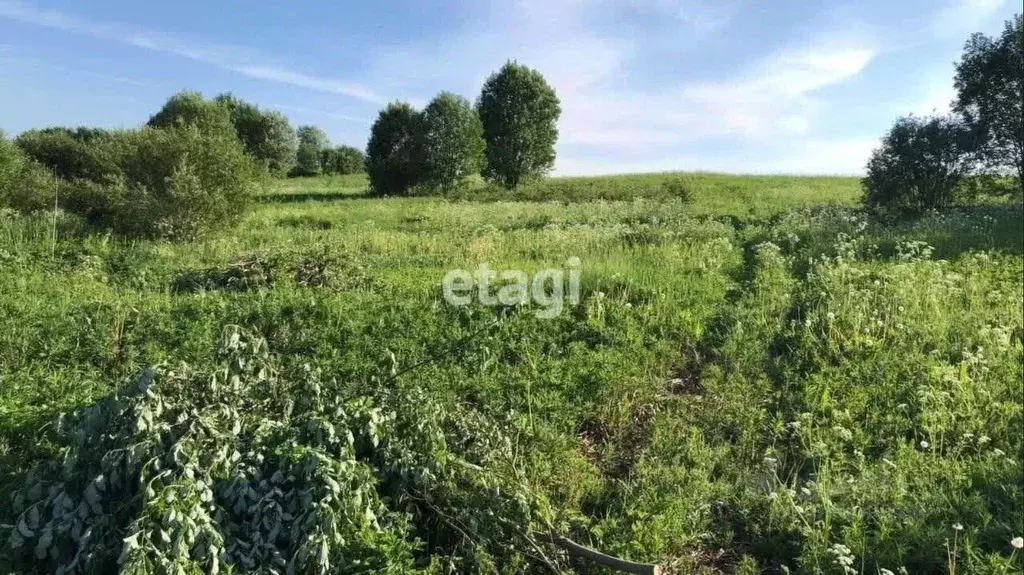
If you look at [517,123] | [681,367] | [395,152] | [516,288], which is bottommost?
[681,367]

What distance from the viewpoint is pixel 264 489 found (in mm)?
2902

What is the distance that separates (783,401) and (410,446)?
285 centimetres

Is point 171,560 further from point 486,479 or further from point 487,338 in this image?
point 487,338

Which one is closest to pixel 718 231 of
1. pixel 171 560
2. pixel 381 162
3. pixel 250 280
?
pixel 250 280

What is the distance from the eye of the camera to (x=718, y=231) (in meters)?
10.8

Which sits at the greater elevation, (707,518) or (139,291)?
(139,291)

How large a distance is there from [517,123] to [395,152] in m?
6.98

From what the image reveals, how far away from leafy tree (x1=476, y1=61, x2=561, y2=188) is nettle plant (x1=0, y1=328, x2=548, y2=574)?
31064mm

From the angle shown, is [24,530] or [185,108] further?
[185,108]

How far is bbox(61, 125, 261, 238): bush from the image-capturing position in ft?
36.2

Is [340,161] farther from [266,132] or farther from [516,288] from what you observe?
[516,288]

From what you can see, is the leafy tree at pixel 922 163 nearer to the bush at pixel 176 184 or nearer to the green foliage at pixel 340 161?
the bush at pixel 176 184

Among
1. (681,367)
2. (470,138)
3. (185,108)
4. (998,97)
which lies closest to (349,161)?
(185,108)

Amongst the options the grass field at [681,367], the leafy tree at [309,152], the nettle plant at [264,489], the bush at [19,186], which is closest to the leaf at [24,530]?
the nettle plant at [264,489]
